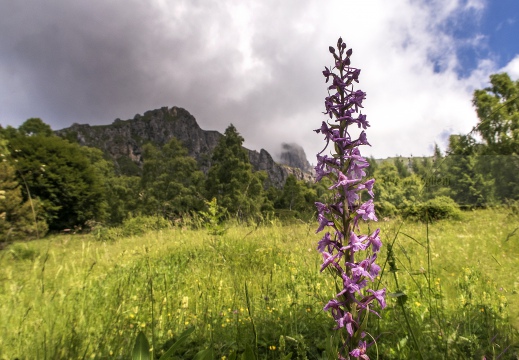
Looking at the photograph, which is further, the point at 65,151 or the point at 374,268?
the point at 65,151

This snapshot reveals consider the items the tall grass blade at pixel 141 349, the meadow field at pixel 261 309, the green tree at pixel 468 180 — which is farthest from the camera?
the green tree at pixel 468 180

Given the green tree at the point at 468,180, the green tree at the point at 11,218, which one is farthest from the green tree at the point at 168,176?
the green tree at the point at 11,218

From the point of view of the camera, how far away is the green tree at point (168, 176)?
3453 cm

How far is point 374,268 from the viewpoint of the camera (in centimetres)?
139

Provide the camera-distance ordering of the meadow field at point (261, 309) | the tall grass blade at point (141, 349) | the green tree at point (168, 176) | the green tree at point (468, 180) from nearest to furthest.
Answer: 1. the tall grass blade at point (141, 349)
2. the meadow field at point (261, 309)
3. the green tree at point (468, 180)
4. the green tree at point (168, 176)

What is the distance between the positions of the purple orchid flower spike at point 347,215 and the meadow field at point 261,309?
0.47ft

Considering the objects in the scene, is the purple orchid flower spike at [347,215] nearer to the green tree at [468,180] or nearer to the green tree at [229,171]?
the green tree at [468,180]

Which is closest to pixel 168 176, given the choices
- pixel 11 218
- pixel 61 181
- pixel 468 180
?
pixel 61 181

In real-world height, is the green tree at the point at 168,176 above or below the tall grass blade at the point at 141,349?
above

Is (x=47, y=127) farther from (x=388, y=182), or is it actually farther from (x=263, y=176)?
(x=388, y=182)

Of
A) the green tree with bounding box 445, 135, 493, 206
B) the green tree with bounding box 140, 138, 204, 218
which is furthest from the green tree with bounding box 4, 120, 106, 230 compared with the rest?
the green tree with bounding box 445, 135, 493, 206

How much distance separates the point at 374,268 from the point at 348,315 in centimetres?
25

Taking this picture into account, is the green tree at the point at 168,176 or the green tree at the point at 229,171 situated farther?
the green tree at the point at 168,176

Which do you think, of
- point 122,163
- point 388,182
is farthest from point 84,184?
point 122,163
